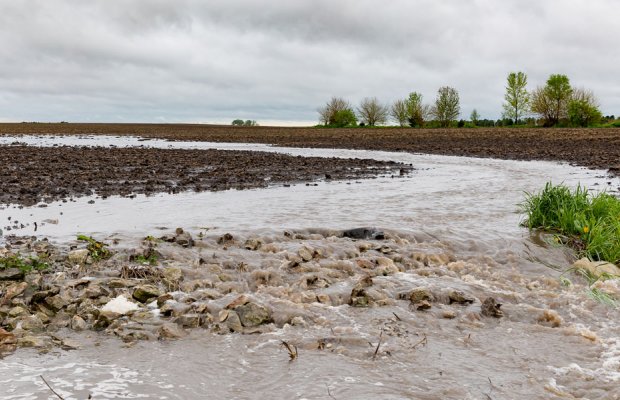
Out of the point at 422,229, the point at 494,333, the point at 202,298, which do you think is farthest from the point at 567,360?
the point at 422,229

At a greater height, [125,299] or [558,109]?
[558,109]

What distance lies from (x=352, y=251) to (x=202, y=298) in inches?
151

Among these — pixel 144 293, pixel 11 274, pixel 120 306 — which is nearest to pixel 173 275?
pixel 144 293

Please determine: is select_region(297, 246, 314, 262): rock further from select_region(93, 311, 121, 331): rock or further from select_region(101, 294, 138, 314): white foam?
select_region(93, 311, 121, 331): rock

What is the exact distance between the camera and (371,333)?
22.7ft

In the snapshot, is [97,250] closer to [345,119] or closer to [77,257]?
[77,257]

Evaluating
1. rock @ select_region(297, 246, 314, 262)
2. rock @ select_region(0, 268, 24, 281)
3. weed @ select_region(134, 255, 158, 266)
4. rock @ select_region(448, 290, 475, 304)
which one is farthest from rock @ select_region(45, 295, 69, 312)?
rock @ select_region(448, 290, 475, 304)

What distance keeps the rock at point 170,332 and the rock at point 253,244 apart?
4.31 m

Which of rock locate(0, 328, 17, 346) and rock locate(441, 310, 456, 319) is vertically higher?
rock locate(0, 328, 17, 346)

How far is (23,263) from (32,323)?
262 cm

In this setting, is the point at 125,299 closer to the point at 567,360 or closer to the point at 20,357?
the point at 20,357

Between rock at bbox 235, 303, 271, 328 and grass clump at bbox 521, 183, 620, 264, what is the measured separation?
24.8ft

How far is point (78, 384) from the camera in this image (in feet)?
17.5

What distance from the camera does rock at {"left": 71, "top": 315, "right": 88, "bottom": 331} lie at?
691 cm
